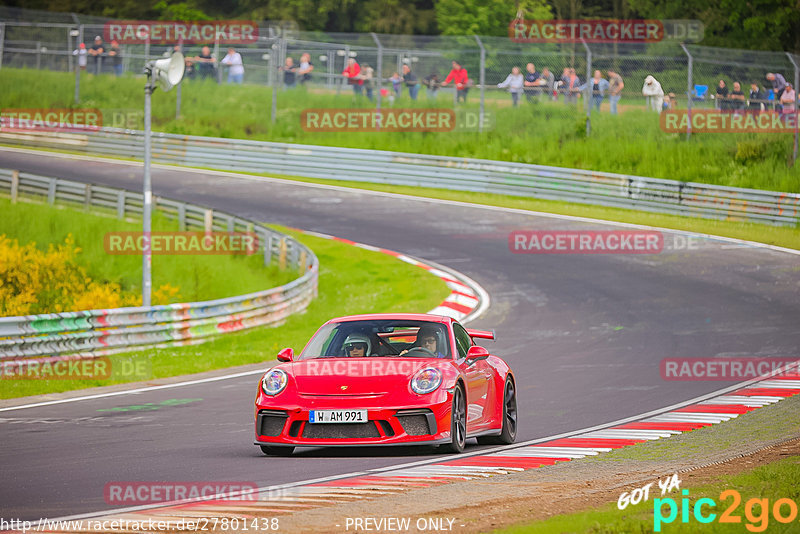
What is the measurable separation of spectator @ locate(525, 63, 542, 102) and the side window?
23717mm

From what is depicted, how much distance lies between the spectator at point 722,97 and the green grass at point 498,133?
4.29 feet

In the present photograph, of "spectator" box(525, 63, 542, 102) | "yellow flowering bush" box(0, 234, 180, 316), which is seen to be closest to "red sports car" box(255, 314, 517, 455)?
"yellow flowering bush" box(0, 234, 180, 316)

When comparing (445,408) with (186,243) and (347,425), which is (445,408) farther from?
(186,243)

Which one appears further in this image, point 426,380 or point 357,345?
point 357,345

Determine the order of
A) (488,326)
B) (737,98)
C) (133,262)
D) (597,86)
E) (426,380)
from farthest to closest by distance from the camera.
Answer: (597,86), (737,98), (133,262), (488,326), (426,380)

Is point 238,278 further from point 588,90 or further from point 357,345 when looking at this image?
point 357,345

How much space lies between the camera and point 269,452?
9.64 metres

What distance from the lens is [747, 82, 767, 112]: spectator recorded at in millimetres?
30203

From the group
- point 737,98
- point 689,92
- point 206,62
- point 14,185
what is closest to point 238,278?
point 14,185

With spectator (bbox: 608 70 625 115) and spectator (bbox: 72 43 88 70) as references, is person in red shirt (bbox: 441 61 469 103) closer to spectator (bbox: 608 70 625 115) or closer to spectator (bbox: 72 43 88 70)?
spectator (bbox: 608 70 625 115)

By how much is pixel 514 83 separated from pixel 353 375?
25.8 metres

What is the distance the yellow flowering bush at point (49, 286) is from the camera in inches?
837

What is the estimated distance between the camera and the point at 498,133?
36469mm

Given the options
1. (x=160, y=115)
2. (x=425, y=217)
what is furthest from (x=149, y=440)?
(x=160, y=115)
